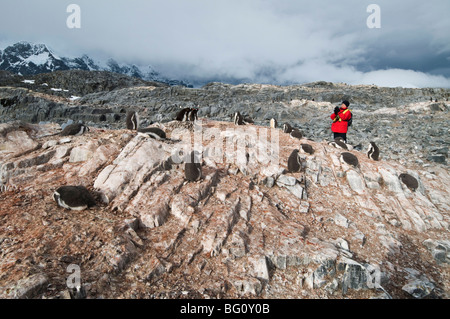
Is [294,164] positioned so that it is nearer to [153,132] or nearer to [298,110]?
[153,132]

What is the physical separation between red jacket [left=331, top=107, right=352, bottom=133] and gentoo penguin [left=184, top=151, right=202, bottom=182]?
28.4 ft

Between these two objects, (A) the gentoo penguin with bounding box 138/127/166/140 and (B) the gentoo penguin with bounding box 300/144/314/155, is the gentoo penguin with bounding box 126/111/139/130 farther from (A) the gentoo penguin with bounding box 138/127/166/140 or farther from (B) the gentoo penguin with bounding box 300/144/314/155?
(B) the gentoo penguin with bounding box 300/144/314/155

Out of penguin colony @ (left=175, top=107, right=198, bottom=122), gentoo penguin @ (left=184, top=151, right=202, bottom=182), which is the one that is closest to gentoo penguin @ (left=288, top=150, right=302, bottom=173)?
gentoo penguin @ (left=184, top=151, right=202, bottom=182)

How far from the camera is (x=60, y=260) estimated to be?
4344mm

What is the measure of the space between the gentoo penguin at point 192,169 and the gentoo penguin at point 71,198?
A: 9.30 feet

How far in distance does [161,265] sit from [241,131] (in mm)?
7421

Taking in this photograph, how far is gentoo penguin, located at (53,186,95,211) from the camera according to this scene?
5.61m

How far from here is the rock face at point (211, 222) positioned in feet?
14.9

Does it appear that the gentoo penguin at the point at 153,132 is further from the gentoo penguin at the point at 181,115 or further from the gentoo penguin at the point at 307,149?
the gentoo penguin at the point at 307,149

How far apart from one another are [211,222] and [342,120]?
31.9 feet

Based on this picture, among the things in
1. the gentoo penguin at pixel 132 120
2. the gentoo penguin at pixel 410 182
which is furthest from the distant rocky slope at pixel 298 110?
the gentoo penguin at pixel 132 120

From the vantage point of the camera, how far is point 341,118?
12.1 m

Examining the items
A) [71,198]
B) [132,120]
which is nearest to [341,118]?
[132,120]
